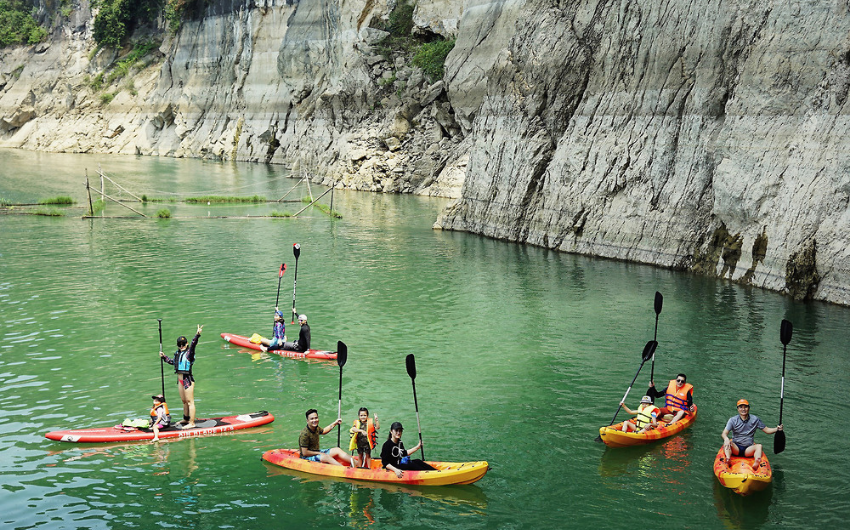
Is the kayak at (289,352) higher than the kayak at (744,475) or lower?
higher

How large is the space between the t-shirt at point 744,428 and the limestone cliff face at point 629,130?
47.0 feet

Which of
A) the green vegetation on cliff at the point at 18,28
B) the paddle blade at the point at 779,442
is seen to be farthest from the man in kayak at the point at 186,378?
the green vegetation on cliff at the point at 18,28

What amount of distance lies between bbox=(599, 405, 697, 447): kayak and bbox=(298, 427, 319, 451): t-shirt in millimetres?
5977

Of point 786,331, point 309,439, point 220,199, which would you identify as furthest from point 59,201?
point 786,331

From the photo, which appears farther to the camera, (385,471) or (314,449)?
(314,449)

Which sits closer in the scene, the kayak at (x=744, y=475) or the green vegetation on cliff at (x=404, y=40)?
the kayak at (x=744, y=475)

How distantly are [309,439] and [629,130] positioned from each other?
2634 cm

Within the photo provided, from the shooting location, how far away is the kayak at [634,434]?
16953 millimetres

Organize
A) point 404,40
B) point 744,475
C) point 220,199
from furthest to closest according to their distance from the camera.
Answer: point 404,40 → point 220,199 → point 744,475

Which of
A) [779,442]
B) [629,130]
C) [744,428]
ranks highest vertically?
[629,130]

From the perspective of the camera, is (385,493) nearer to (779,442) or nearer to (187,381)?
(187,381)

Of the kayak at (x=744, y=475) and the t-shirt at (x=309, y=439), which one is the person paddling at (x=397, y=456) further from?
the kayak at (x=744, y=475)

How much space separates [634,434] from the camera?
17.1 metres

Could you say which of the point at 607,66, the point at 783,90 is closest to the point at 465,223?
the point at 607,66
